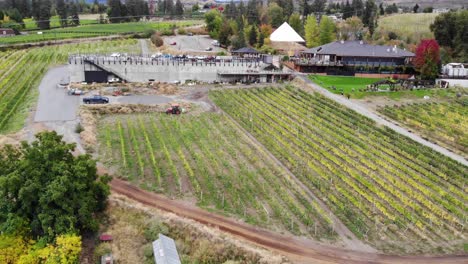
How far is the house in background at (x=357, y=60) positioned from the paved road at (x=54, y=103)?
96.0 ft

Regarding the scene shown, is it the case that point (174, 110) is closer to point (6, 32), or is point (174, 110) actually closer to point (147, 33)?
point (147, 33)

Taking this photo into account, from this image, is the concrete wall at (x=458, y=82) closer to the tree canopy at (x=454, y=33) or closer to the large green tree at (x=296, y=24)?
the tree canopy at (x=454, y=33)

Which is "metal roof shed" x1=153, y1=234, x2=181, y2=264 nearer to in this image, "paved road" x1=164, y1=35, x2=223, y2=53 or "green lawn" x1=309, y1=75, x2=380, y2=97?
"green lawn" x1=309, y1=75, x2=380, y2=97

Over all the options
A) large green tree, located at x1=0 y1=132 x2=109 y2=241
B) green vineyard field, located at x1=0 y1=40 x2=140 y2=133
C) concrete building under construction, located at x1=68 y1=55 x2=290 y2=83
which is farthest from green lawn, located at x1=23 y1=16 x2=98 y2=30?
large green tree, located at x1=0 y1=132 x2=109 y2=241

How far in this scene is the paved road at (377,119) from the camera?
109 ft

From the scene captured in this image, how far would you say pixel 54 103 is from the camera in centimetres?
4422

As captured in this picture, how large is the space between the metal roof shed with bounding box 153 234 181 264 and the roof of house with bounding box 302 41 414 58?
1707 inches

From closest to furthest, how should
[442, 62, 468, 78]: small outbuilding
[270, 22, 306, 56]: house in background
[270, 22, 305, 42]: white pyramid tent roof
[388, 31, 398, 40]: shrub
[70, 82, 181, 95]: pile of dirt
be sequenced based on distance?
[70, 82, 181, 95]: pile of dirt → [442, 62, 468, 78]: small outbuilding → [270, 22, 305, 42]: white pyramid tent roof → [270, 22, 306, 56]: house in background → [388, 31, 398, 40]: shrub

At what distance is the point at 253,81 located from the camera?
56.8 m

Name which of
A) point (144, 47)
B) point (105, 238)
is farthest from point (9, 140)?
point (144, 47)

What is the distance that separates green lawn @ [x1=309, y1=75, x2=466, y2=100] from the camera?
4841 centimetres

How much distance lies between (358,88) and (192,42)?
4502cm

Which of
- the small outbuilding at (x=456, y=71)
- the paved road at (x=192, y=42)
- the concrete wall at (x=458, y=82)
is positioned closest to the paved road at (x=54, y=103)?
the paved road at (x=192, y=42)

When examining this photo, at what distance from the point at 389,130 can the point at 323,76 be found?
20689mm
